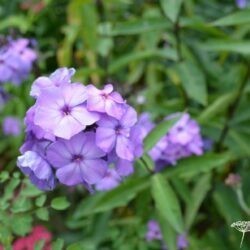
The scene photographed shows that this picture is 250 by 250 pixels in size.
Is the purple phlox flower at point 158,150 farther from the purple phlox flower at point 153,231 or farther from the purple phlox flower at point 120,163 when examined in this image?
the purple phlox flower at point 120,163

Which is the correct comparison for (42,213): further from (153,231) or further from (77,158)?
(153,231)

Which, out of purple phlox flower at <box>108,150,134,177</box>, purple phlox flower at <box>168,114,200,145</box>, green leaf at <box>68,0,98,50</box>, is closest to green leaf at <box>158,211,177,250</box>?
purple phlox flower at <box>168,114,200,145</box>

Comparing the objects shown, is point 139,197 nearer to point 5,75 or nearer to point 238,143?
point 238,143

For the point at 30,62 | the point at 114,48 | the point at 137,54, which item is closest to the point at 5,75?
the point at 30,62

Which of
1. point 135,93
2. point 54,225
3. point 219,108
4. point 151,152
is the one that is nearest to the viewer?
point 151,152

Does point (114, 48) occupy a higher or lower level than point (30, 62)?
lower

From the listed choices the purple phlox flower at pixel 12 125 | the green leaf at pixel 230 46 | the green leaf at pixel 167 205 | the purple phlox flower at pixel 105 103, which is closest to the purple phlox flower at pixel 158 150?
the green leaf at pixel 167 205

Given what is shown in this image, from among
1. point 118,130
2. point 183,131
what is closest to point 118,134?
point 118,130

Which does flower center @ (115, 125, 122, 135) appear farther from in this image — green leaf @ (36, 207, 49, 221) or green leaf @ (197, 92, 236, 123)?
green leaf @ (197, 92, 236, 123)
